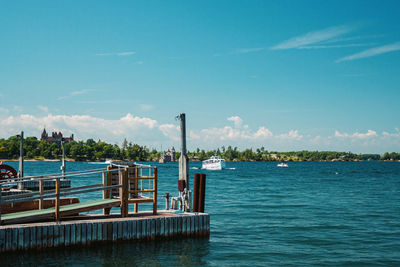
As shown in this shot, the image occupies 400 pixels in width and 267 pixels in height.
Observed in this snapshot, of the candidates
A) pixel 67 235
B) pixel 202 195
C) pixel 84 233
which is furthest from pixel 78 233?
pixel 202 195

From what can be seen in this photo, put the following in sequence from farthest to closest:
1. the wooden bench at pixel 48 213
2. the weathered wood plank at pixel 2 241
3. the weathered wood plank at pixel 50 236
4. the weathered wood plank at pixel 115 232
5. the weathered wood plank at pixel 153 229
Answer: the weathered wood plank at pixel 153 229 → the weathered wood plank at pixel 115 232 → the wooden bench at pixel 48 213 → the weathered wood plank at pixel 50 236 → the weathered wood plank at pixel 2 241

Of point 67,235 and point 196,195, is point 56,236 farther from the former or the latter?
point 196,195

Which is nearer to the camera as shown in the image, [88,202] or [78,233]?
[78,233]

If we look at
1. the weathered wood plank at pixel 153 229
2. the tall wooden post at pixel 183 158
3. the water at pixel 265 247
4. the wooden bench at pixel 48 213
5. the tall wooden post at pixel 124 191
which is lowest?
the water at pixel 265 247

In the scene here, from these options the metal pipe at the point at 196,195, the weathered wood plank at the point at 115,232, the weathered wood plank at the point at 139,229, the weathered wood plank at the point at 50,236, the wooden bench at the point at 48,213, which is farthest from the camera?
the metal pipe at the point at 196,195

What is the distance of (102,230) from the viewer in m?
14.4

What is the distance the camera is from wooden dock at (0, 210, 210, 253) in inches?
517

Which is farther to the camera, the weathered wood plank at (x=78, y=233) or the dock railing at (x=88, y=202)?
the dock railing at (x=88, y=202)

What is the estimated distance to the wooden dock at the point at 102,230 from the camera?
43.1ft

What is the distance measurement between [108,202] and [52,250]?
2.71 m

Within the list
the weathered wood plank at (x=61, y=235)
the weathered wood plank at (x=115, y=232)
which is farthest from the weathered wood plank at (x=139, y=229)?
the weathered wood plank at (x=61, y=235)

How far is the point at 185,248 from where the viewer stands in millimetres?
15617

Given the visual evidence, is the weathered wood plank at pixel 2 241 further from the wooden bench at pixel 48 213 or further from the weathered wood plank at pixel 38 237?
the weathered wood plank at pixel 38 237

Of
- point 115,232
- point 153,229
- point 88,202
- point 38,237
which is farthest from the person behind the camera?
point 88,202
